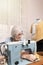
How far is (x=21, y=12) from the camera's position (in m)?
2.05

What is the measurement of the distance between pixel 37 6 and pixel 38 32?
75 cm

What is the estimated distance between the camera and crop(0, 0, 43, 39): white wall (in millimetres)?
1873

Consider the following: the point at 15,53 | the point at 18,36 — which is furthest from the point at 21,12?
the point at 15,53

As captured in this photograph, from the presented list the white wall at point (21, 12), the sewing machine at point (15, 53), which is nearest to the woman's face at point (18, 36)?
the sewing machine at point (15, 53)

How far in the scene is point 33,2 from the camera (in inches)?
86.7

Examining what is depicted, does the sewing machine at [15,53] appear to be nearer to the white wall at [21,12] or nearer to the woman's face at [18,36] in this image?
the woman's face at [18,36]

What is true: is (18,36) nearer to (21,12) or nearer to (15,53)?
(15,53)

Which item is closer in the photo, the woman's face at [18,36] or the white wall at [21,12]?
the woman's face at [18,36]

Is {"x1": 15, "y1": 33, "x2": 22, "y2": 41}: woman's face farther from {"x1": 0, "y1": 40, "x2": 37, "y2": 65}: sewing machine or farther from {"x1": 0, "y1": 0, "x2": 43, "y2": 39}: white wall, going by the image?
{"x1": 0, "y1": 0, "x2": 43, "y2": 39}: white wall

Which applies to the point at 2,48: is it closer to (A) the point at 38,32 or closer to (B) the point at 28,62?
(B) the point at 28,62

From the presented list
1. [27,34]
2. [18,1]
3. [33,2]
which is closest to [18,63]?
[27,34]

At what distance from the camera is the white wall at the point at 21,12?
187 centimetres

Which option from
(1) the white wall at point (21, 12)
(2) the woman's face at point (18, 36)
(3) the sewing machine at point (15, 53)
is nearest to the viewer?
(3) the sewing machine at point (15, 53)

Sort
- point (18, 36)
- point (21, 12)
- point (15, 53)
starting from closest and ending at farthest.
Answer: point (15, 53), point (18, 36), point (21, 12)
